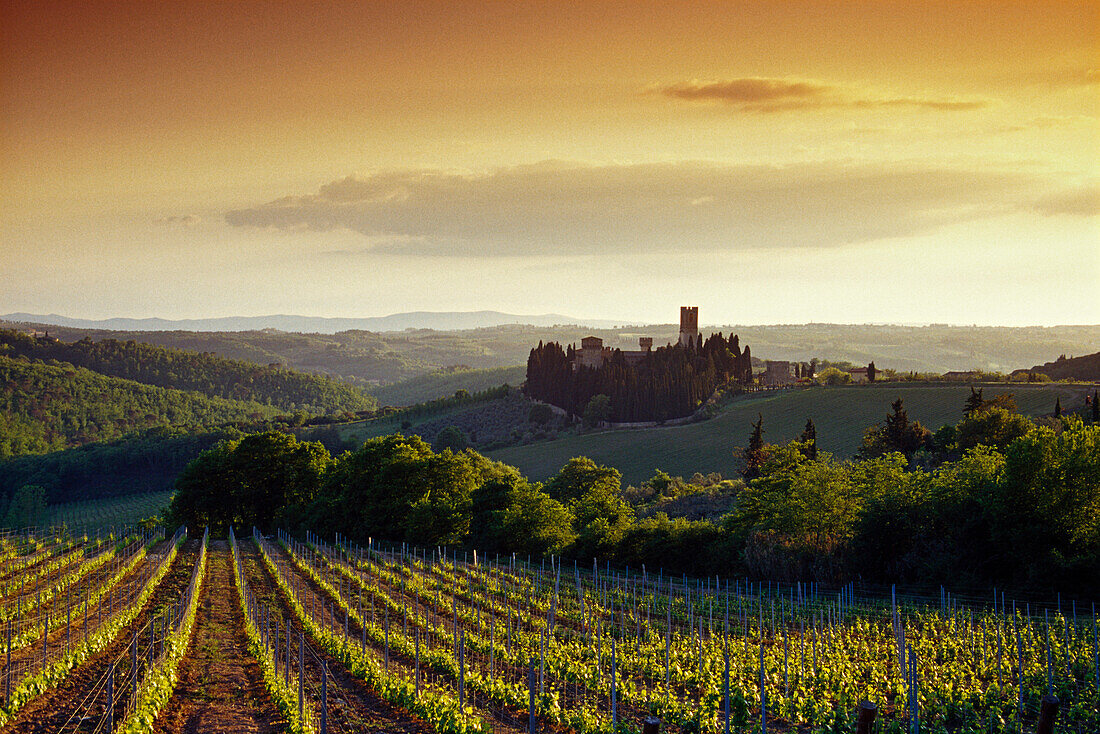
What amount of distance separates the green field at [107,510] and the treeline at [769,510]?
4306 cm

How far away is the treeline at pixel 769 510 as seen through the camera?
3056cm

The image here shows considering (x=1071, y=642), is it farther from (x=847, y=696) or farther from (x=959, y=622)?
(x=847, y=696)

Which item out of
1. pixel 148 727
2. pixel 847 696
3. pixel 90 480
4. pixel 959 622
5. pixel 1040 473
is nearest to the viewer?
pixel 148 727

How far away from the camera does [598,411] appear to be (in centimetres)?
10731

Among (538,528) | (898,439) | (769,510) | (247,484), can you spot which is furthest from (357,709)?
(898,439)

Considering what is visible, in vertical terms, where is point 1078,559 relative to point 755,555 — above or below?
above

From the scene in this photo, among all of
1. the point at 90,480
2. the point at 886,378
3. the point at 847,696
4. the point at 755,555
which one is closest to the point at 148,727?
the point at 847,696

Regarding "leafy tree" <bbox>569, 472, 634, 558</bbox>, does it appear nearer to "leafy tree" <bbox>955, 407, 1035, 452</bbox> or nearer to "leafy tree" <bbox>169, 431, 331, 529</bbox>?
"leafy tree" <bbox>169, 431, 331, 529</bbox>

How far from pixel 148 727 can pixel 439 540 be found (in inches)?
1460

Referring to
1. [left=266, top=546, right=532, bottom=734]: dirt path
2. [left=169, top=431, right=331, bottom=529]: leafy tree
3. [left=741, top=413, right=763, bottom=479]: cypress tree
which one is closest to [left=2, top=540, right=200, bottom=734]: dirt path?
[left=266, top=546, right=532, bottom=734]: dirt path

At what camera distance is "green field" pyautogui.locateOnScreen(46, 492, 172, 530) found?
100625 millimetres

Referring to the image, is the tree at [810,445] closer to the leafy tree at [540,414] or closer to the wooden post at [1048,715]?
the wooden post at [1048,715]

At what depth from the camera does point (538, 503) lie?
149 feet

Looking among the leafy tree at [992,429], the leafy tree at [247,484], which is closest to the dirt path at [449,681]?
the leafy tree at [247,484]
